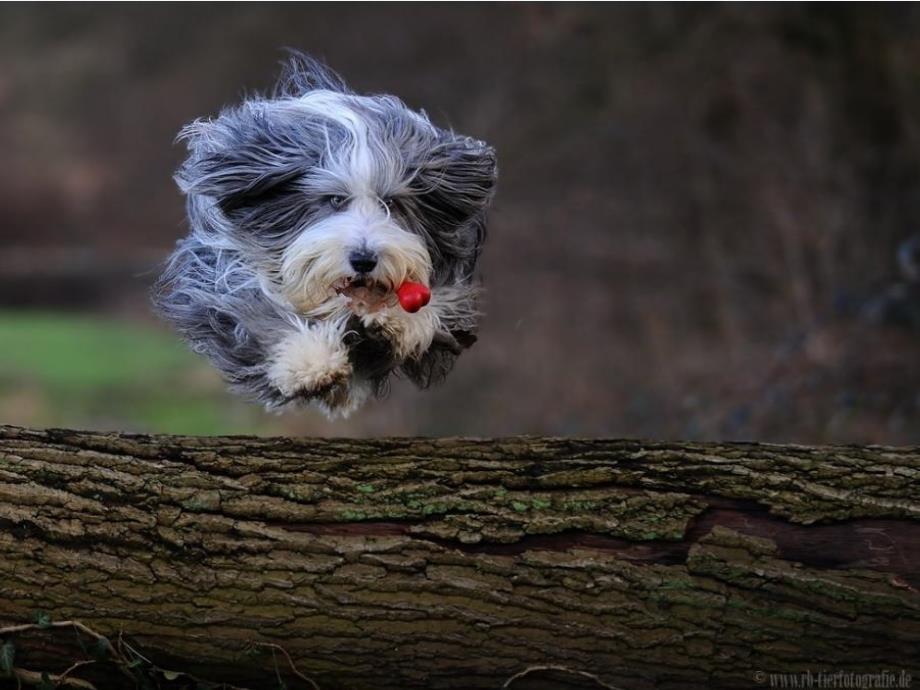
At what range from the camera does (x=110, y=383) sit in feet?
38.1

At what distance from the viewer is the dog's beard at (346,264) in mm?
3717

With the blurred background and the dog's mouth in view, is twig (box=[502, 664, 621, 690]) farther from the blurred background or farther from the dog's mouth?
the blurred background

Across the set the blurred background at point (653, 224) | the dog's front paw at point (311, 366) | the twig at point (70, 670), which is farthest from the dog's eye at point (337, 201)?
the blurred background at point (653, 224)

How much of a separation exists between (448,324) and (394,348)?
0.91 feet

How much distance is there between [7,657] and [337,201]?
1.72m

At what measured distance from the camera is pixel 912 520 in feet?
9.94

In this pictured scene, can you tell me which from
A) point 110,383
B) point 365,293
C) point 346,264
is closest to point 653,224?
point 365,293

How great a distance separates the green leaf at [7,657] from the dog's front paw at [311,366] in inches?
45.8

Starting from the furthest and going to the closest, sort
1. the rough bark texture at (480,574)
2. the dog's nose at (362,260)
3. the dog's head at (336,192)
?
1. the dog's head at (336,192)
2. the dog's nose at (362,260)
3. the rough bark texture at (480,574)

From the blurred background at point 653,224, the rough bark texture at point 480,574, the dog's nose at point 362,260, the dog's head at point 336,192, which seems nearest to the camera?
the rough bark texture at point 480,574

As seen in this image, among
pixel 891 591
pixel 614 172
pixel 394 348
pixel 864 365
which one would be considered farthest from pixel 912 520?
pixel 614 172

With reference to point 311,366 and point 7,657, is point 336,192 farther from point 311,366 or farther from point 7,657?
point 7,657

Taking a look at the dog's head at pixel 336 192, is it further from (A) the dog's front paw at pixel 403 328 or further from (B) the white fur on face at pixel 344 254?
(A) the dog's front paw at pixel 403 328

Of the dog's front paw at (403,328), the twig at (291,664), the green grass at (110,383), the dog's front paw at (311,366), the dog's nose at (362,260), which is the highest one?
the green grass at (110,383)
